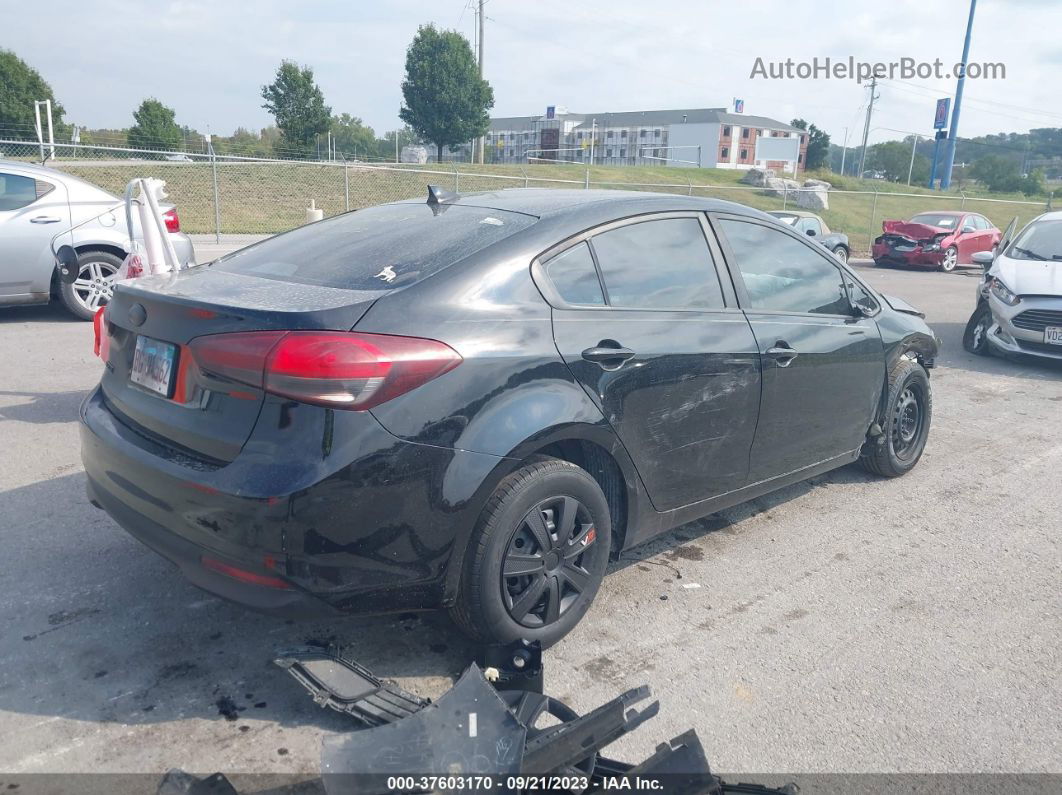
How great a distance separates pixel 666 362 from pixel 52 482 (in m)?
3.39

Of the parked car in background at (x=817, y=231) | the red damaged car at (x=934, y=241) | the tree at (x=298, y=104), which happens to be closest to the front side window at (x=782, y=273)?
the parked car in background at (x=817, y=231)

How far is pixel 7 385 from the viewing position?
6703 millimetres

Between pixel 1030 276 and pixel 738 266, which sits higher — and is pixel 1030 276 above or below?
below

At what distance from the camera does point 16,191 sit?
29.3 feet

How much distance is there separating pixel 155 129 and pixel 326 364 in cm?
3828

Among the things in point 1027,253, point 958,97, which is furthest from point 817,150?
point 1027,253

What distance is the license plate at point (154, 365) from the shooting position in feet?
9.86

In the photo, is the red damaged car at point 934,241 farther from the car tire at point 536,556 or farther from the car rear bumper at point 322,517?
the car rear bumper at point 322,517

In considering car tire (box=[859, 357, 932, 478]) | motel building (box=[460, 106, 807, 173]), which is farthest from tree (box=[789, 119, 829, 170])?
car tire (box=[859, 357, 932, 478])

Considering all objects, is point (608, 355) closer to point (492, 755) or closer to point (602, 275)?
point (602, 275)

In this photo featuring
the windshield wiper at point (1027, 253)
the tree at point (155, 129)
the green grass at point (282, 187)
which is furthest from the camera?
the tree at point (155, 129)

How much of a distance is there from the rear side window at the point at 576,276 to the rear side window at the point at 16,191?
7744mm

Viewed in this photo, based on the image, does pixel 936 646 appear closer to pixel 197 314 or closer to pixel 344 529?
pixel 344 529

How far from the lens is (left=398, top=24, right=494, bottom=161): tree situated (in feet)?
194
